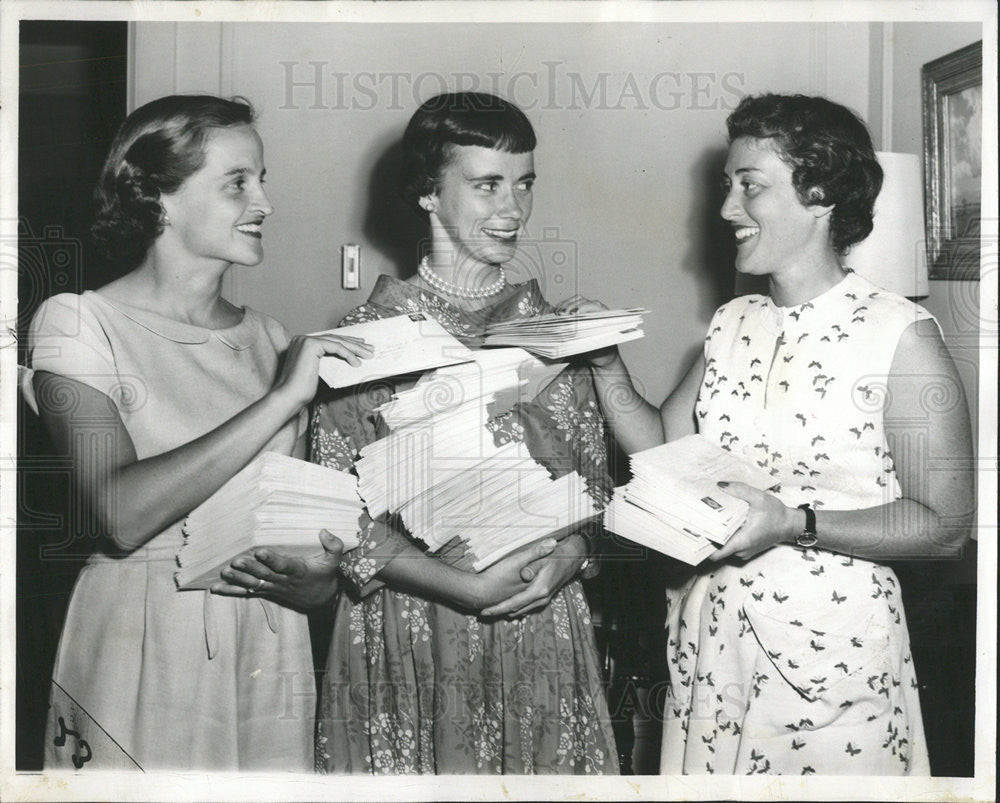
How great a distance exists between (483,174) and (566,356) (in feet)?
1.24

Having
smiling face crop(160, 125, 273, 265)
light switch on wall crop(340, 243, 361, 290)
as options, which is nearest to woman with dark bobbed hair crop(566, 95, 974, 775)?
light switch on wall crop(340, 243, 361, 290)

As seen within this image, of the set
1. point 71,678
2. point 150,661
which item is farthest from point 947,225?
point 71,678

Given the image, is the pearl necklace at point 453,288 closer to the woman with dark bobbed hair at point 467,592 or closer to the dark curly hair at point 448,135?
the woman with dark bobbed hair at point 467,592

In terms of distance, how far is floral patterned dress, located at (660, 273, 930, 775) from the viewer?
1.70 metres

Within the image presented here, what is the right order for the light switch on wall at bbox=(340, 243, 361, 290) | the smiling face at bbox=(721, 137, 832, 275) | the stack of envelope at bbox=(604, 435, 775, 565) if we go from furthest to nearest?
the light switch on wall at bbox=(340, 243, 361, 290) → the smiling face at bbox=(721, 137, 832, 275) → the stack of envelope at bbox=(604, 435, 775, 565)

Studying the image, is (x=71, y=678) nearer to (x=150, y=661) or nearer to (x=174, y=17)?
(x=150, y=661)

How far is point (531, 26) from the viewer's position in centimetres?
197

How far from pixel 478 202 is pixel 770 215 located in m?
0.55

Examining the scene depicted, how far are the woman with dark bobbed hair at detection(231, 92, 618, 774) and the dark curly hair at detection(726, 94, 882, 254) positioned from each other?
45cm

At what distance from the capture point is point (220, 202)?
1.84 metres

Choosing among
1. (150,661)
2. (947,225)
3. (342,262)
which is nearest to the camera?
(150,661)

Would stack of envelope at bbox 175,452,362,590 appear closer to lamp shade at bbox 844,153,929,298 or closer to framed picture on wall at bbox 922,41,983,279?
lamp shade at bbox 844,153,929,298

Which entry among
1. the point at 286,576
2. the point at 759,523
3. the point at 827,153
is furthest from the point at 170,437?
the point at 827,153

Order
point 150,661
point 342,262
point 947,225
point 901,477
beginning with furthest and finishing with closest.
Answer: point 342,262 < point 947,225 < point 150,661 < point 901,477
